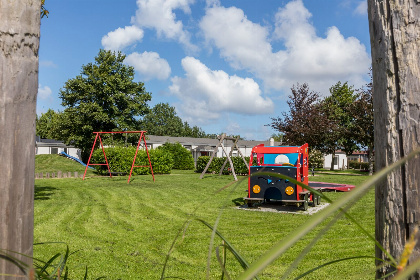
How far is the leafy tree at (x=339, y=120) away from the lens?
28.2 m

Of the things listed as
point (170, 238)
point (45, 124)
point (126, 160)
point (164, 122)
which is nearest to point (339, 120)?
point (126, 160)

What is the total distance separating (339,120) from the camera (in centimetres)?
3192

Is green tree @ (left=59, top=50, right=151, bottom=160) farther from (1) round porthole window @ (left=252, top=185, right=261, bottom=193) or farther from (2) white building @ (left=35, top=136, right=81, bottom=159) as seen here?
(1) round porthole window @ (left=252, top=185, right=261, bottom=193)

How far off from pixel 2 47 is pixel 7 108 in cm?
21

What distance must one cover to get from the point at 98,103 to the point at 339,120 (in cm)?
2230

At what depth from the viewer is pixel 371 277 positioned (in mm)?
3594

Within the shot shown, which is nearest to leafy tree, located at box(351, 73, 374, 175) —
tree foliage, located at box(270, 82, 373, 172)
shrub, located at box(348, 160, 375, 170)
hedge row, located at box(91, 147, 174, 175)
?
tree foliage, located at box(270, 82, 373, 172)

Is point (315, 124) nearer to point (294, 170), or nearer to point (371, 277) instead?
point (294, 170)

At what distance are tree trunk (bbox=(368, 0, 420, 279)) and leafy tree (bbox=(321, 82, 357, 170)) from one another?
91.0ft

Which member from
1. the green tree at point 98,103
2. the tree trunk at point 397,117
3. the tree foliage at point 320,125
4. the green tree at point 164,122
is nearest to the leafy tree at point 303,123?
the tree foliage at point 320,125

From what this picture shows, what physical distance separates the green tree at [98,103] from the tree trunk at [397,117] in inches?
1413

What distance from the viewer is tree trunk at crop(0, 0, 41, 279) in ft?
4.15

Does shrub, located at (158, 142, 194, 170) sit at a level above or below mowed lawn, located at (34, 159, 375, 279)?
above

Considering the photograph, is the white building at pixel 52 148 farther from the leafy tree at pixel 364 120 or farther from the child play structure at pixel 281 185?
the child play structure at pixel 281 185
